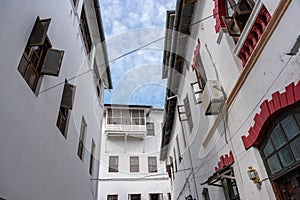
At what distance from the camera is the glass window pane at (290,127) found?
3.00 m

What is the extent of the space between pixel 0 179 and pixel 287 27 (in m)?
4.11

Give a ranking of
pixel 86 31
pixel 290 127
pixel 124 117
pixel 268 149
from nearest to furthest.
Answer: pixel 290 127 → pixel 268 149 → pixel 86 31 → pixel 124 117

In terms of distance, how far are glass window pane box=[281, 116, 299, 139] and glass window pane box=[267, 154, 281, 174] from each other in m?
0.48

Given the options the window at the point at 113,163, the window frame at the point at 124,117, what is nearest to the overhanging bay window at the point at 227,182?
the window at the point at 113,163

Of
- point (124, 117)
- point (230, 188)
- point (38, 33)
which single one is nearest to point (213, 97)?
point (230, 188)

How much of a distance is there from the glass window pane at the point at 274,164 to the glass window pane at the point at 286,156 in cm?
12

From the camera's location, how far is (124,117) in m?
19.5

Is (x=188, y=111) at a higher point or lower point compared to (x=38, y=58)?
higher

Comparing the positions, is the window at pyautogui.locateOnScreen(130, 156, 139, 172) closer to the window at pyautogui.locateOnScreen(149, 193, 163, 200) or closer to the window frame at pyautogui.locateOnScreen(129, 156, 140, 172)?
the window frame at pyautogui.locateOnScreen(129, 156, 140, 172)

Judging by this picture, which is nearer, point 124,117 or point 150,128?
point 124,117

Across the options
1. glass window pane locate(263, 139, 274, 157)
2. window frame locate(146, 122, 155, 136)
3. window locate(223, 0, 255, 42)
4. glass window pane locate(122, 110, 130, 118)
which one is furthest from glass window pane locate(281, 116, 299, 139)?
window frame locate(146, 122, 155, 136)

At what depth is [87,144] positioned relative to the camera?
8.30 m

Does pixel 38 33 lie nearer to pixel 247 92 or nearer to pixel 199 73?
pixel 247 92

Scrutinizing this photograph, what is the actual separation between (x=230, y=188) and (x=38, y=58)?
5.07 metres
